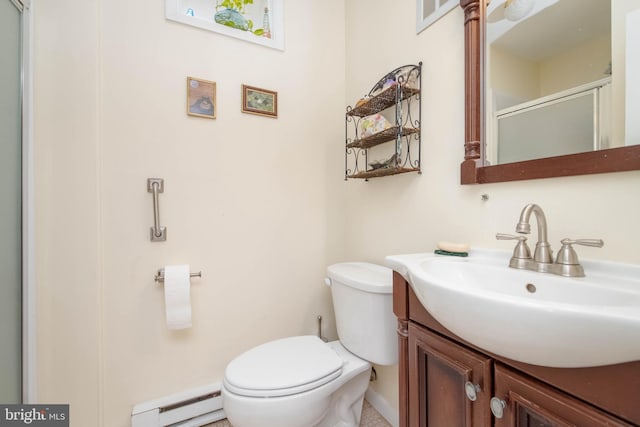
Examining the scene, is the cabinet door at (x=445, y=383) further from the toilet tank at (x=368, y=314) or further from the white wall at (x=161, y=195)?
the white wall at (x=161, y=195)

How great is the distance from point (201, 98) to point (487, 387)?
1.54 metres

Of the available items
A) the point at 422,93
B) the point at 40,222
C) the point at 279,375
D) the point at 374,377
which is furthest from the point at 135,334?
the point at 422,93

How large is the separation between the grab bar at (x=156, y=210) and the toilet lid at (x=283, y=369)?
0.66 m

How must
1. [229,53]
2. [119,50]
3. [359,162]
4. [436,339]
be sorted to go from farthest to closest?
[359,162]
[229,53]
[119,50]
[436,339]

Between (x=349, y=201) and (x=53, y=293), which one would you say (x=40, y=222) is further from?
(x=349, y=201)

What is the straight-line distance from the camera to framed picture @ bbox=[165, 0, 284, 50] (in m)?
1.31

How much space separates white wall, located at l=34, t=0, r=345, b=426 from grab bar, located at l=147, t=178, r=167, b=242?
0.09 ft

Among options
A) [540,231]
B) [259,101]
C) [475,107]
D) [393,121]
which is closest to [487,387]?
[540,231]

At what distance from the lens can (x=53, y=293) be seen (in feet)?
3.59

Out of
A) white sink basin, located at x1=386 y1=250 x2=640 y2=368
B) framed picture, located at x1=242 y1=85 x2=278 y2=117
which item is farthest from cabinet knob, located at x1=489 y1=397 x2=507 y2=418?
framed picture, located at x1=242 y1=85 x2=278 y2=117

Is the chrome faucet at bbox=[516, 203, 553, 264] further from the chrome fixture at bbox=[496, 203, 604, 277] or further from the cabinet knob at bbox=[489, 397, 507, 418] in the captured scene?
the cabinet knob at bbox=[489, 397, 507, 418]

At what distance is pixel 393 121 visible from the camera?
1288 millimetres

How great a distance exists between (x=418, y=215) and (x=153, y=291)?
1264 millimetres

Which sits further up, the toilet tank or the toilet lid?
the toilet tank
